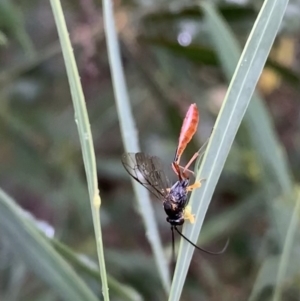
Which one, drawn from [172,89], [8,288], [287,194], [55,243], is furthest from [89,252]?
[55,243]

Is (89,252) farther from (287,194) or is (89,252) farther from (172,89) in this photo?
(287,194)

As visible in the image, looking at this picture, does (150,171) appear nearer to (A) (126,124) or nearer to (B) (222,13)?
(A) (126,124)

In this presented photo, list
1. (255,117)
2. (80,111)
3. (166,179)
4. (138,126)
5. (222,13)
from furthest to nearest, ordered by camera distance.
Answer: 1. (138,126)
2. (222,13)
3. (255,117)
4. (166,179)
5. (80,111)

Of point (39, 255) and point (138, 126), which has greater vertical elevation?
point (138, 126)

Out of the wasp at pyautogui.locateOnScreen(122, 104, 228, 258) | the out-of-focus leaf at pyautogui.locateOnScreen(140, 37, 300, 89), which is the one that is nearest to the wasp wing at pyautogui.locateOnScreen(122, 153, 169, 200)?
the wasp at pyautogui.locateOnScreen(122, 104, 228, 258)

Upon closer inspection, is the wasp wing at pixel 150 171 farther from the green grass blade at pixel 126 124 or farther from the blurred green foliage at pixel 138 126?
the blurred green foliage at pixel 138 126

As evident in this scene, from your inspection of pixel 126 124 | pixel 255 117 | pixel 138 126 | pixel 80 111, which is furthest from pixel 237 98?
pixel 138 126
